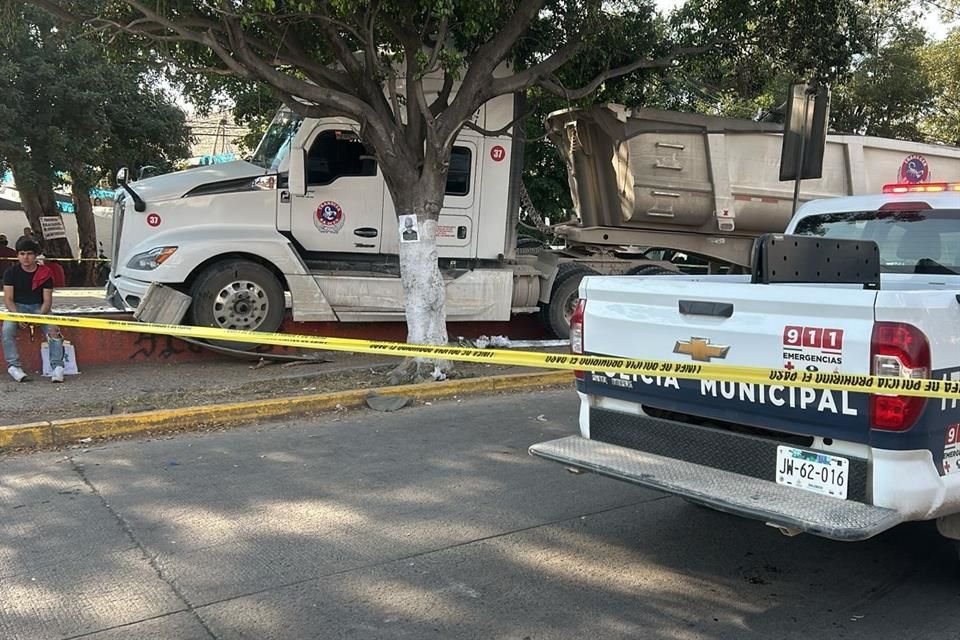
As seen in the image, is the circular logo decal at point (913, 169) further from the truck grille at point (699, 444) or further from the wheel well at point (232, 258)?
the truck grille at point (699, 444)

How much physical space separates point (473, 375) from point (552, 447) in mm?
4546

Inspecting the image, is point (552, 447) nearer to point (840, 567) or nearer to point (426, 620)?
point (426, 620)

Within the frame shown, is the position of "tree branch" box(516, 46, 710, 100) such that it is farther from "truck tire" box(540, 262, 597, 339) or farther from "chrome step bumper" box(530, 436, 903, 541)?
"chrome step bumper" box(530, 436, 903, 541)

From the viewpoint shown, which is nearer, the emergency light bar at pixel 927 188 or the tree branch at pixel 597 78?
the emergency light bar at pixel 927 188

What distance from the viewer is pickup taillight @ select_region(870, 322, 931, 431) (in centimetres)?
290

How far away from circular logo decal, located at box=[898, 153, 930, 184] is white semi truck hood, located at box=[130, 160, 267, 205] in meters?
9.72

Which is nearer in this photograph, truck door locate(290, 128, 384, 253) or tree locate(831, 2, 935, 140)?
truck door locate(290, 128, 384, 253)

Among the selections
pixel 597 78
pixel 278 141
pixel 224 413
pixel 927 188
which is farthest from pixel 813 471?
pixel 278 141

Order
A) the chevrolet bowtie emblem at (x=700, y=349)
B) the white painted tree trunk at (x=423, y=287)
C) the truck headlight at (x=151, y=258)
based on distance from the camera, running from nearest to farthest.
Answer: the chevrolet bowtie emblem at (x=700, y=349) < the white painted tree trunk at (x=423, y=287) < the truck headlight at (x=151, y=258)

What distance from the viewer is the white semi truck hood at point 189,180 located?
8.66 m

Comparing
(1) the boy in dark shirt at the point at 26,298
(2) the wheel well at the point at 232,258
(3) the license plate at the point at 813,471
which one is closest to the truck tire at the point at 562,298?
(2) the wheel well at the point at 232,258

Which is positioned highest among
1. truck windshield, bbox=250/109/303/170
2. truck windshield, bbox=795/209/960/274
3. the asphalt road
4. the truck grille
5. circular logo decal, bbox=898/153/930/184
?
circular logo decal, bbox=898/153/930/184

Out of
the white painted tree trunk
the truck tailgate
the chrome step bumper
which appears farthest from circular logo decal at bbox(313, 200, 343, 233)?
the chrome step bumper

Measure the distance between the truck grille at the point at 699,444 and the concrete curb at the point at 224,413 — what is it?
149 inches
